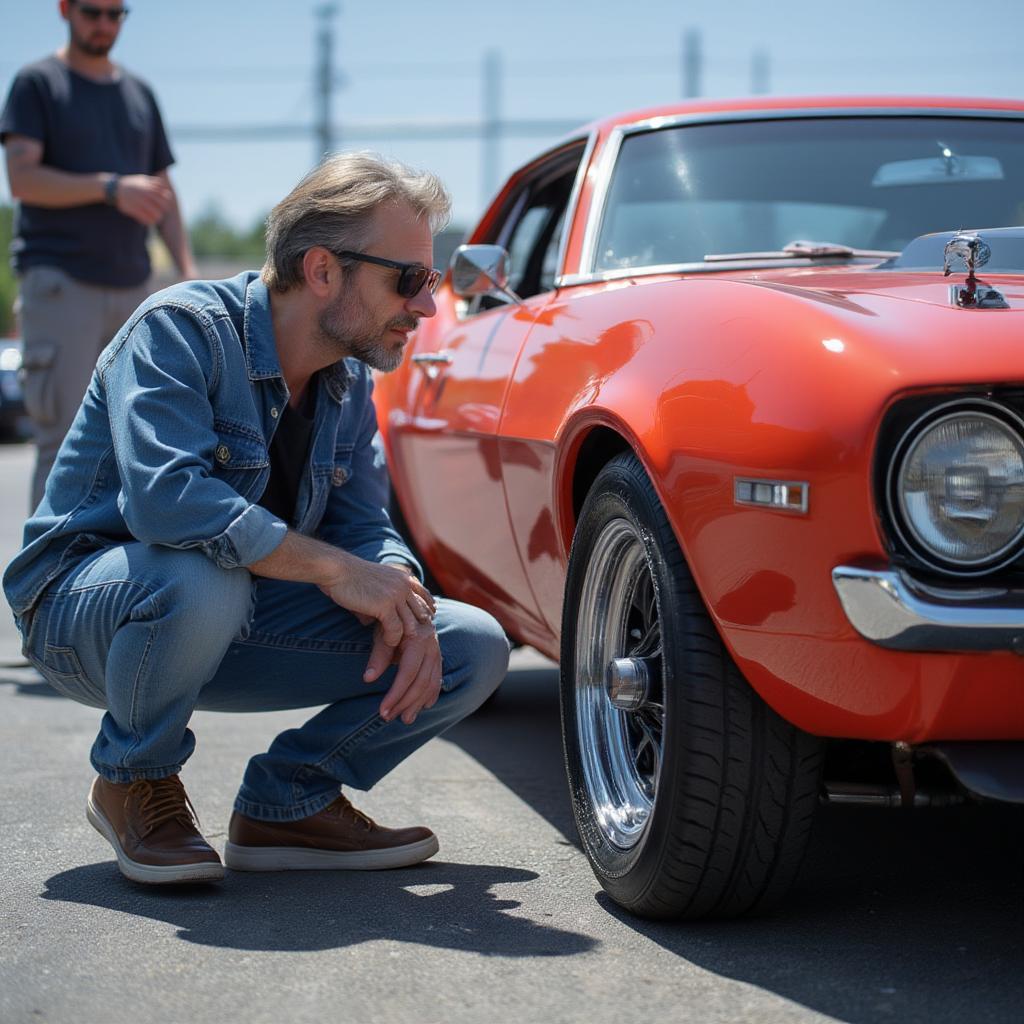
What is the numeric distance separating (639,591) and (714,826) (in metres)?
0.56

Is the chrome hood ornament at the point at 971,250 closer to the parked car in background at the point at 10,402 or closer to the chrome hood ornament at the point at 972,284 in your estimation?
the chrome hood ornament at the point at 972,284

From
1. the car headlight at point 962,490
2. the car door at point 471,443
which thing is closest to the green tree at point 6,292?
the car door at point 471,443

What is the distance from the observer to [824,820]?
3.44 meters

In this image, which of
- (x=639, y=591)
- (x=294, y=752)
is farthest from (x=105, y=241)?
(x=639, y=591)

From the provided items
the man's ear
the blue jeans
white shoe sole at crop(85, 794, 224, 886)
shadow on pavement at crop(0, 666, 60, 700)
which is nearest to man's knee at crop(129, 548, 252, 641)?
the blue jeans

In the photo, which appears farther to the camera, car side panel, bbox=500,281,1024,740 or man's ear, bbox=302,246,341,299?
man's ear, bbox=302,246,341,299

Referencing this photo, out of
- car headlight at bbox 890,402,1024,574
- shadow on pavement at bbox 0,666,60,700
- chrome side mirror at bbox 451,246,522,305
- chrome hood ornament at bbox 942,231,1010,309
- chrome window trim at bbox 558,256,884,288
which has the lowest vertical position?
shadow on pavement at bbox 0,666,60,700

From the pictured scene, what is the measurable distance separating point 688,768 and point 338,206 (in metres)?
1.24

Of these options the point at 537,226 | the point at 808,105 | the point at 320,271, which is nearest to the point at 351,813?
the point at 320,271

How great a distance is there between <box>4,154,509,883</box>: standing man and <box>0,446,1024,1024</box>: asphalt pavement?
0.54ft

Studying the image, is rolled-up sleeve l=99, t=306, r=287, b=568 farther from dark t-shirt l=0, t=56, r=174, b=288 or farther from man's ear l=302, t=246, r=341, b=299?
dark t-shirt l=0, t=56, r=174, b=288

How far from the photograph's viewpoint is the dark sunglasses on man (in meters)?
5.38

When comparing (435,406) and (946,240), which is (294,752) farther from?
(946,240)

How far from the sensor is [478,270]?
12.4 ft
